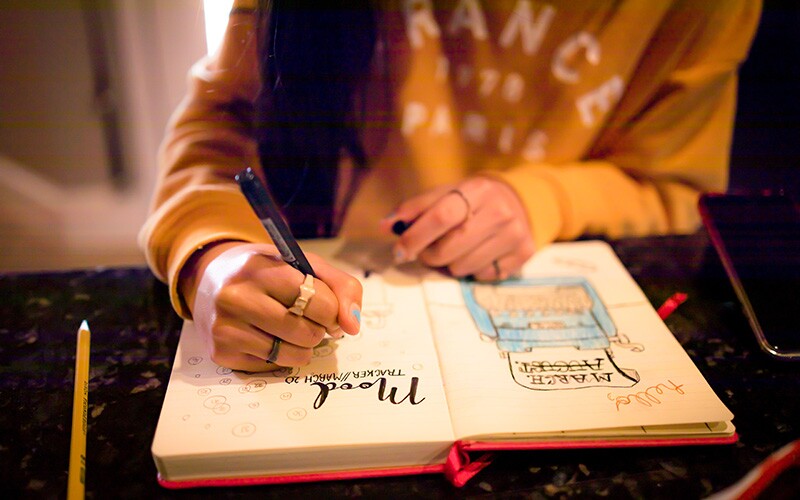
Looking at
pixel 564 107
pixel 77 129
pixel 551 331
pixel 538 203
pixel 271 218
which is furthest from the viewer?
pixel 77 129

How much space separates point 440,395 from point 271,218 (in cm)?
17

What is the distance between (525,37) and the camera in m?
0.69

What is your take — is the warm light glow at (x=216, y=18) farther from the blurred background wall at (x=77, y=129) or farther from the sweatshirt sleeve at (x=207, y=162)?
the blurred background wall at (x=77, y=129)

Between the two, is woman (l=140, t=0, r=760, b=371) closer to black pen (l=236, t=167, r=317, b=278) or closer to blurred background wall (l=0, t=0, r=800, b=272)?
black pen (l=236, t=167, r=317, b=278)

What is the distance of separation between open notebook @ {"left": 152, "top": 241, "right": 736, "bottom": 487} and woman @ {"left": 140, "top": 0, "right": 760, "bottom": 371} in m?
0.04

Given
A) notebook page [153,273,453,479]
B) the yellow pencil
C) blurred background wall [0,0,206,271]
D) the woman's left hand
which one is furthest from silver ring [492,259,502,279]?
blurred background wall [0,0,206,271]

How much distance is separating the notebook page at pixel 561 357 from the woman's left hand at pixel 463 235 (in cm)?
2

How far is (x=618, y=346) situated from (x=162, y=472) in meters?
0.34

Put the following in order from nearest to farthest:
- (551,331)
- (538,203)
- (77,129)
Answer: (551,331)
(538,203)
(77,129)

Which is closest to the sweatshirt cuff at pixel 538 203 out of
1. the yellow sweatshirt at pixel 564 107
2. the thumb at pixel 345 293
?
the yellow sweatshirt at pixel 564 107

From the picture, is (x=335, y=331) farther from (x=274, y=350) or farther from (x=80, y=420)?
(x=80, y=420)

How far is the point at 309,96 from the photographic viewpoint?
0.55 meters

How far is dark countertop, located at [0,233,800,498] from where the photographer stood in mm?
345

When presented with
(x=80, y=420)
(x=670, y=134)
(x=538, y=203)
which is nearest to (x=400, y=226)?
(x=538, y=203)
